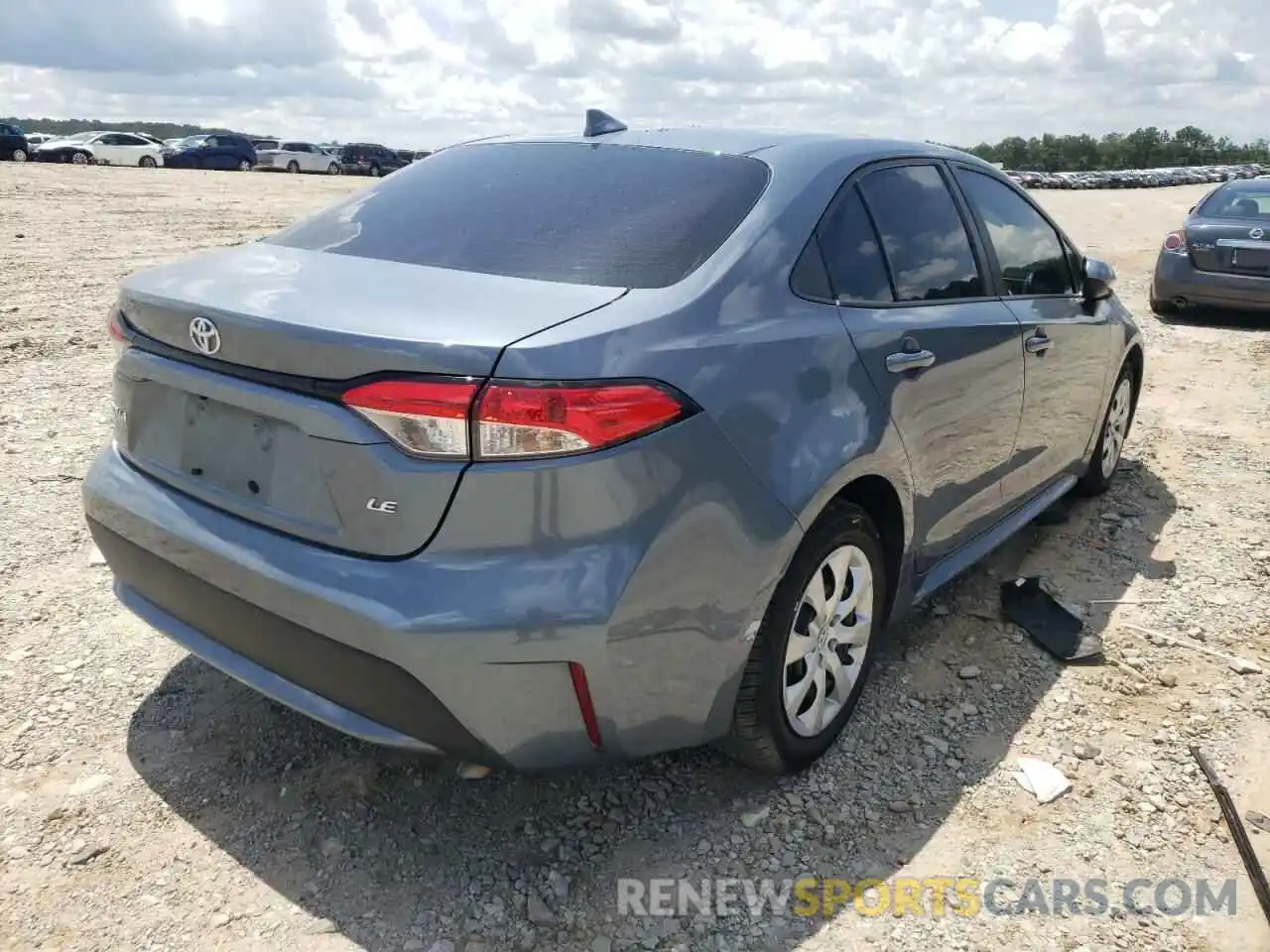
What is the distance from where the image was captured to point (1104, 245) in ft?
56.4

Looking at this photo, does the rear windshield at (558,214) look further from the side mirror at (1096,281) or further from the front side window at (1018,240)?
the side mirror at (1096,281)

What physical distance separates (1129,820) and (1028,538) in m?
2.03

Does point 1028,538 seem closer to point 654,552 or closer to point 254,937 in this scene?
point 654,552

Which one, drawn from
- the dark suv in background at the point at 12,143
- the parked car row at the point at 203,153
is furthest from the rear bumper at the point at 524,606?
the dark suv in background at the point at 12,143

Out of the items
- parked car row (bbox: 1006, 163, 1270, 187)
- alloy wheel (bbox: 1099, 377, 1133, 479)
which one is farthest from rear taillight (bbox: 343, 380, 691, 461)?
parked car row (bbox: 1006, 163, 1270, 187)

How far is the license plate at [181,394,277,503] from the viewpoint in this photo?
7.39 feet

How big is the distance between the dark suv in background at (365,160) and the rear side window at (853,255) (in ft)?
133

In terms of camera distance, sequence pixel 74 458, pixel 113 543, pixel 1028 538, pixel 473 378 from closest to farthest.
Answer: pixel 473 378, pixel 113 543, pixel 1028 538, pixel 74 458

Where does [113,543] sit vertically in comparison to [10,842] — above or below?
above

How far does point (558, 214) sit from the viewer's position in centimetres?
270

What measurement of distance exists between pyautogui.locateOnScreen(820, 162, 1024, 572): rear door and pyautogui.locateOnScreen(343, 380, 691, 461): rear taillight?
3.20 feet

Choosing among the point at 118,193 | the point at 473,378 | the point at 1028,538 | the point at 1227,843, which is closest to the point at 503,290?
the point at 473,378

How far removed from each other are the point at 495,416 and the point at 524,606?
0.38m

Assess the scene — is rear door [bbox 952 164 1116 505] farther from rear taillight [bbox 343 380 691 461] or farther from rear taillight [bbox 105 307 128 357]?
rear taillight [bbox 105 307 128 357]
